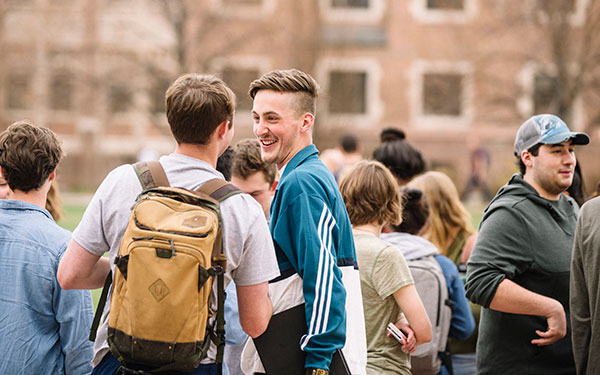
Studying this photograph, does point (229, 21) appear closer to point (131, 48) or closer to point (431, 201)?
point (131, 48)

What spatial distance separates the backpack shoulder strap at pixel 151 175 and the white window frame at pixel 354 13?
29.6m

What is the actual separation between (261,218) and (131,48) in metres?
33.7

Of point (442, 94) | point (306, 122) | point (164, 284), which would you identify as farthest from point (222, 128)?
point (442, 94)

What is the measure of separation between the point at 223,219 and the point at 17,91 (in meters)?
38.1

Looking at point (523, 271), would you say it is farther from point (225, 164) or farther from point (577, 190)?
point (225, 164)

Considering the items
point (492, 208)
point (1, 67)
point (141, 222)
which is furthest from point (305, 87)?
point (1, 67)

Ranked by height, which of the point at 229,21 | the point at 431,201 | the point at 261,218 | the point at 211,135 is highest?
the point at 229,21

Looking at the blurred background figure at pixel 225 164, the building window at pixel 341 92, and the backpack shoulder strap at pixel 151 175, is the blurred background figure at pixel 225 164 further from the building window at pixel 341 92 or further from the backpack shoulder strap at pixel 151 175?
the building window at pixel 341 92

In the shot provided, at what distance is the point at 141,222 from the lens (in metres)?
2.71

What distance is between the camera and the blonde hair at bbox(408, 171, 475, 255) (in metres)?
5.78

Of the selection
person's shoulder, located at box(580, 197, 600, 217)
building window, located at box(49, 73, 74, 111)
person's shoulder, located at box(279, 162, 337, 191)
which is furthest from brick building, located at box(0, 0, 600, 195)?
person's shoulder, located at box(279, 162, 337, 191)

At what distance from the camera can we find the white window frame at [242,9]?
107ft

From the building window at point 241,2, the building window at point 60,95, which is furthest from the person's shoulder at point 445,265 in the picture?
the building window at point 60,95

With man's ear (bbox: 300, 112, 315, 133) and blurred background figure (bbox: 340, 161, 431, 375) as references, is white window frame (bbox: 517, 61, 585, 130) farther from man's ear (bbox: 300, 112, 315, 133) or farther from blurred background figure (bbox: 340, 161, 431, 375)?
man's ear (bbox: 300, 112, 315, 133)
